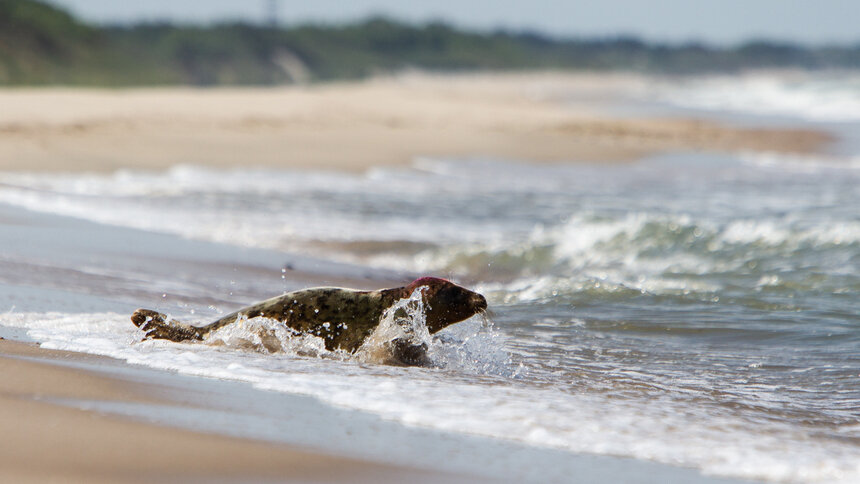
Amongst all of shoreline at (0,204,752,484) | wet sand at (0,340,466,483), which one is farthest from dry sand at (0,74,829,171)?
wet sand at (0,340,466,483)

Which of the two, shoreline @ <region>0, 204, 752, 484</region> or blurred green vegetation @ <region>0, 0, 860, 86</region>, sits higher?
blurred green vegetation @ <region>0, 0, 860, 86</region>

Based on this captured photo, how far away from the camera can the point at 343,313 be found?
4988 mm

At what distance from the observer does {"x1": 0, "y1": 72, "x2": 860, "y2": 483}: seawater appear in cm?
405

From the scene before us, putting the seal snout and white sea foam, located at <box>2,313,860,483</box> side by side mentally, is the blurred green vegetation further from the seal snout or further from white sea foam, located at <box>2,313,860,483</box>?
the seal snout

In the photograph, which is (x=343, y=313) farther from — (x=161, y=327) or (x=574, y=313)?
(x=574, y=313)

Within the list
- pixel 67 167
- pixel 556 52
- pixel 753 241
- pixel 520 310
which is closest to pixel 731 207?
pixel 753 241

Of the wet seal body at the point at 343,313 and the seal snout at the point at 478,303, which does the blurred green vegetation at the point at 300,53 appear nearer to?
the wet seal body at the point at 343,313

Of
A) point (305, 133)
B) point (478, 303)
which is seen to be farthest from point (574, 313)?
point (305, 133)

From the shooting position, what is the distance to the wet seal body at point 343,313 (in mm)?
4914

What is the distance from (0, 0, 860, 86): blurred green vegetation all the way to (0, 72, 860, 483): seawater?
2793cm

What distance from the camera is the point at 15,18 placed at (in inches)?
1690

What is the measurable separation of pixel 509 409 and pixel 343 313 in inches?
45.1

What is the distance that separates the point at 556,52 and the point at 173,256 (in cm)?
12918

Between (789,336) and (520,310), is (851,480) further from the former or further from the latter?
(520,310)
